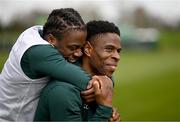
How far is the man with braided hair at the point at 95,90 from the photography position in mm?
3879

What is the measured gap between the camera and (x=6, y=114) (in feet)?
14.2

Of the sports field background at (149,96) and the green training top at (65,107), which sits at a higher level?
the green training top at (65,107)

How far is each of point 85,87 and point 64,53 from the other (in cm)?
38

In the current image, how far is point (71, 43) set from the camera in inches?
166

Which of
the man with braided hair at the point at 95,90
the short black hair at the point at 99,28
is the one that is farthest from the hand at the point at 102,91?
the short black hair at the point at 99,28

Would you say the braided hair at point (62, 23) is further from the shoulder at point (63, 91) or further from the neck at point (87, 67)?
the shoulder at point (63, 91)

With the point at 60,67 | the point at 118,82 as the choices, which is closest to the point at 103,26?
the point at 60,67

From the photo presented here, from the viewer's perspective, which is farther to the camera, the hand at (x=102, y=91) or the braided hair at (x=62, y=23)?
the braided hair at (x=62, y=23)

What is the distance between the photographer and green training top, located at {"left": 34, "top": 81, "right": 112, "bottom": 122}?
152 inches

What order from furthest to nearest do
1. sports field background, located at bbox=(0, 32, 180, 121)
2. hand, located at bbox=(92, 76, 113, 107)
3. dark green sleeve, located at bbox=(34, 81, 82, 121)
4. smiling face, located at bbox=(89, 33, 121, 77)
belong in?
1. sports field background, located at bbox=(0, 32, 180, 121)
2. smiling face, located at bbox=(89, 33, 121, 77)
3. hand, located at bbox=(92, 76, 113, 107)
4. dark green sleeve, located at bbox=(34, 81, 82, 121)

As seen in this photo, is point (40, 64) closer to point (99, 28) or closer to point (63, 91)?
point (63, 91)

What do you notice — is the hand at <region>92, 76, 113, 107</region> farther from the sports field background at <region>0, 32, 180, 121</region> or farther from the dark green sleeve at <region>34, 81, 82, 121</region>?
the sports field background at <region>0, 32, 180, 121</region>

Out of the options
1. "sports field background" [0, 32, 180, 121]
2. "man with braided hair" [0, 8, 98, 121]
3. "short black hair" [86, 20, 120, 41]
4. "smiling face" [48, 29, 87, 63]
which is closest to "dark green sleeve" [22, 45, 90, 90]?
"man with braided hair" [0, 8, 98, 121]

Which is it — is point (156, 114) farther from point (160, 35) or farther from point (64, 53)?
point (160, 35)
